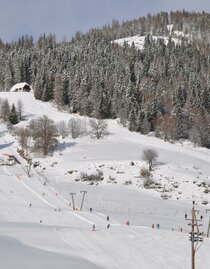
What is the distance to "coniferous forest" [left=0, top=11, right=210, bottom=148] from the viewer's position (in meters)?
104

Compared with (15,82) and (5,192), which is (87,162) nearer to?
(5,192)

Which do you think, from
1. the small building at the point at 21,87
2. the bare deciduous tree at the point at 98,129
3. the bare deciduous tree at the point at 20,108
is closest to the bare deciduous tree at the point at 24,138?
the bare deciduous tree at the point at 98,129

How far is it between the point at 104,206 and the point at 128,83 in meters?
70.3

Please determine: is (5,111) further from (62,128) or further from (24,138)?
(24,138)

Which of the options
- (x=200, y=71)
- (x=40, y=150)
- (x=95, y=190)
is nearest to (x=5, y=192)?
(x=95, y=190)

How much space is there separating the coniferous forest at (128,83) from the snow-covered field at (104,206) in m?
5.93

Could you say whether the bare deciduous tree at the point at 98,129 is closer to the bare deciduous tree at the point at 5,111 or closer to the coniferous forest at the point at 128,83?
the coniferous forest at the point at 128,83

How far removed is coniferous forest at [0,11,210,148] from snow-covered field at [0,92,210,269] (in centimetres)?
593

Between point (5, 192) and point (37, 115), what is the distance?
63.5 metres

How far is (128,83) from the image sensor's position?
394 feet

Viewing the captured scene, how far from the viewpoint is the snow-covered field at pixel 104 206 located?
91.2ft

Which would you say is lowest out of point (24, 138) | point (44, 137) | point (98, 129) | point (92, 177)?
point (92, 177)

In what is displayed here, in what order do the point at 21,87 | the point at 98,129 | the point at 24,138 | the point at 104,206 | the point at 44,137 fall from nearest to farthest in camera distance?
the point at 104,206 < the point at 44,137 < the point at 24,138 < the point at 98,129 < the point at 21,87

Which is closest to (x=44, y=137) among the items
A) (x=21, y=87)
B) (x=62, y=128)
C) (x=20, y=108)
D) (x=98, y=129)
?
(x=62, y=128)
